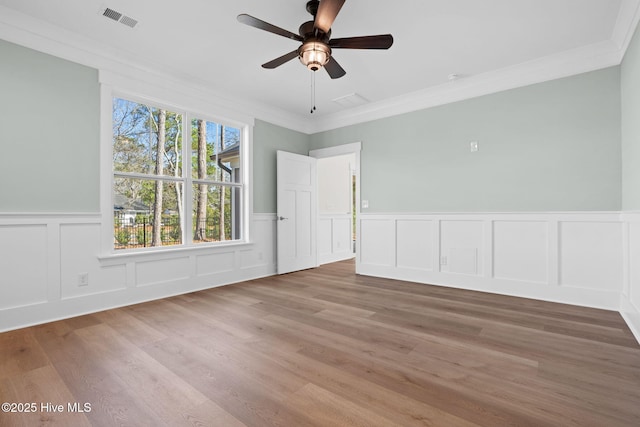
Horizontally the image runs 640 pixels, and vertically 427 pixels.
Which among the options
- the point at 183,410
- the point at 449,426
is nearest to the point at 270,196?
the point at 183,410

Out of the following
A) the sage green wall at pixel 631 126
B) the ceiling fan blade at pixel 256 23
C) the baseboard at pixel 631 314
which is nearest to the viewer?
the ceiling fan blade at pixel 256 23

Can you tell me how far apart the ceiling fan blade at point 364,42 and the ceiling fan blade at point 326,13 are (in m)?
0.14

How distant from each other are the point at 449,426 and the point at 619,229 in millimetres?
3072

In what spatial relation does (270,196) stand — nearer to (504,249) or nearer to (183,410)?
(504,249)

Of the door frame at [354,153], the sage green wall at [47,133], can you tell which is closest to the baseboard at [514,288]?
the door frame at [354,153]

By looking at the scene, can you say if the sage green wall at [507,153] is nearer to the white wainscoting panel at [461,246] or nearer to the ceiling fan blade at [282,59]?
the white wainscoting panel at [461,246]

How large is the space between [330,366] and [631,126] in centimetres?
333

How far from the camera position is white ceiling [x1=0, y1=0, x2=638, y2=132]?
2549 millimetres

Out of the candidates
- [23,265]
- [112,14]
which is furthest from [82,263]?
[112,14]

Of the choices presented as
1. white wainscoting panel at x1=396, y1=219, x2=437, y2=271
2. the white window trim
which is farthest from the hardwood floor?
white wainscoting panel at x1=396, y1=219, x2=437, y2=271

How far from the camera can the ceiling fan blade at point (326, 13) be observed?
2023mm

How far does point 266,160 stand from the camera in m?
4.95

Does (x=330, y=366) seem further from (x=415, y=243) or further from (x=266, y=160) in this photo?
(x=266, y=160)

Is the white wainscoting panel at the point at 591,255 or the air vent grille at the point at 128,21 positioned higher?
the air vent grille at the point at 128,21
